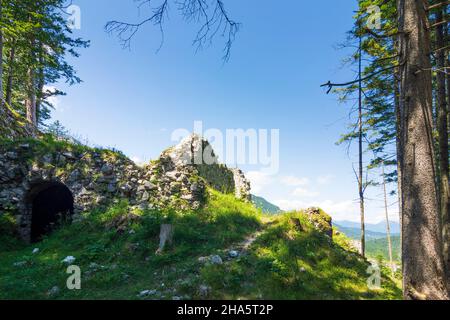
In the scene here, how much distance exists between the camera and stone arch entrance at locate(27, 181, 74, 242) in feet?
35.5

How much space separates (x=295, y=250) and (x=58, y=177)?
10.8 m

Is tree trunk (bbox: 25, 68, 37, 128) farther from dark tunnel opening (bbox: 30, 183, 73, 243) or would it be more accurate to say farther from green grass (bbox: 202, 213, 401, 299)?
green grass (bbox: 202, 213, 401, 299)

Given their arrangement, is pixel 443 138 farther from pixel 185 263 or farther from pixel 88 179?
pixel 88 179

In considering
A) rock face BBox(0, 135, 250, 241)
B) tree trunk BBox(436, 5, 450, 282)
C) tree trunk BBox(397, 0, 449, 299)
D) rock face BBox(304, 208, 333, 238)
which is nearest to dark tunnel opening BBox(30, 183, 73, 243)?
rock face BBox(0, 135, 250, 241)

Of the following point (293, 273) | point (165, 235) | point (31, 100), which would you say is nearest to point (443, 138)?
point (293, 273)

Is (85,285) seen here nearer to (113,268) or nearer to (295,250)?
(113,268)

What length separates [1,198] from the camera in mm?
10062

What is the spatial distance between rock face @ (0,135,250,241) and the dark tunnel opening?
1.75 feet

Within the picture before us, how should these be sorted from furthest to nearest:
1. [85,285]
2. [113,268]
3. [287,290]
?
[113,268] < [85,285] < [287,290]

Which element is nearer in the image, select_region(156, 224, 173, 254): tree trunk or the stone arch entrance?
select_region(156, 224, 173, 254): tree trunk

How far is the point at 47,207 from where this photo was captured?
1230 cm

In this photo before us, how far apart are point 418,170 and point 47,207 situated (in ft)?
51.0

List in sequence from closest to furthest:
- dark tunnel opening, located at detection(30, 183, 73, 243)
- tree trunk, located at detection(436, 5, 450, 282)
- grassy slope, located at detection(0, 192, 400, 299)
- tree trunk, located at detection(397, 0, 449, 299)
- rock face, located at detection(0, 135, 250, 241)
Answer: tree trunk, located at detection(397, 0, 449, 299)
grassy slope, located at detection(0, 192, 400, 299)
tree trunk, located at detection(436, 5, 450, 282)
rock face, located at detection(0, 135, 250, 241)
dark tunnel opening, located at detection(30, 183, 73, 243)

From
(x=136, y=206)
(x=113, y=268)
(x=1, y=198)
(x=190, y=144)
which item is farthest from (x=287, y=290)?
(x=1, y=198)
